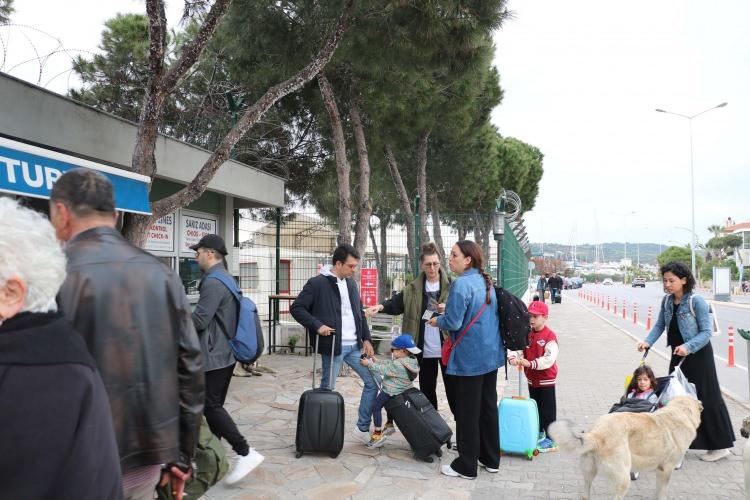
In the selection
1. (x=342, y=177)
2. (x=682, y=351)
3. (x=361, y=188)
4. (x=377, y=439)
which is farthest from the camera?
(x=361, y=188)

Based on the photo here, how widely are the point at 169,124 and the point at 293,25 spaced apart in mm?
3971

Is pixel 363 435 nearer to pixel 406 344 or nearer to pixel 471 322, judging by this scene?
pixel 406 344

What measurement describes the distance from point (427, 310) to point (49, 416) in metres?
4.61

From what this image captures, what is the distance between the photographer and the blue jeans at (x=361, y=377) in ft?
18.3

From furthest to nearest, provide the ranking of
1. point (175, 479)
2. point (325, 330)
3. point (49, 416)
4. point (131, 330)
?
point (325, 330) → point (175, 479) → point (131, 330) → point (49, 416)

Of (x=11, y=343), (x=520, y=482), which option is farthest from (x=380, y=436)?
(x=11, y=343)

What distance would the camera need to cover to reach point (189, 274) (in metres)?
9.93

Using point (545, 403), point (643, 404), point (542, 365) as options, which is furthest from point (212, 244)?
point (643, 404)

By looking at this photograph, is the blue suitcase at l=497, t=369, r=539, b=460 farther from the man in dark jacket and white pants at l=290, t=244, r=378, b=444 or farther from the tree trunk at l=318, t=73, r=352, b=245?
the tree trunk at l=318, t=73, r=352, b=245

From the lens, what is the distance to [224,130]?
37.0 ft

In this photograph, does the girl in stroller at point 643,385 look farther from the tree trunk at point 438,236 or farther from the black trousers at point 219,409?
the tree trunk at point 438,236

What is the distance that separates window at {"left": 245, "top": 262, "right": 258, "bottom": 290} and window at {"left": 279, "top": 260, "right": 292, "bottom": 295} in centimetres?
53

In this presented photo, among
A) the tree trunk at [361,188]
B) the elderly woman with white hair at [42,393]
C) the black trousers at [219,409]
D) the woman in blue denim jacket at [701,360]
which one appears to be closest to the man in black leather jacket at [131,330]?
the elderly woman with white hair at [42,393]

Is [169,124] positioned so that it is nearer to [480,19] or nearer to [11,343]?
[480,19]
